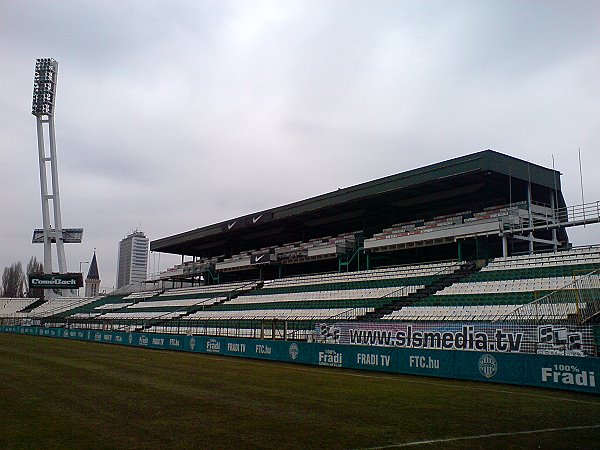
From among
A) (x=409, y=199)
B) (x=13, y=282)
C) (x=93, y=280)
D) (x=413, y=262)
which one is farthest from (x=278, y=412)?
(x=13, y=282)

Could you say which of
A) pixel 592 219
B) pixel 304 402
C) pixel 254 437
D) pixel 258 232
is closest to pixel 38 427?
pixel 254 437

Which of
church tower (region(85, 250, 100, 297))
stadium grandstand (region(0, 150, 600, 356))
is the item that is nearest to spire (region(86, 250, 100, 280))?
church tower (region(85, 250, 100, 297))

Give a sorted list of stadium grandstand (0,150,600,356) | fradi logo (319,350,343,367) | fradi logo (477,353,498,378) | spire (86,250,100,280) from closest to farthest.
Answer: fradi logo (477,353,498,378) → fradi logo (319,350,343,367) → stadium grandstand (0,150,600,356) → spire (86,250,100,280)

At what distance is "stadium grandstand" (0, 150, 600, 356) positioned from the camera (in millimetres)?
30047

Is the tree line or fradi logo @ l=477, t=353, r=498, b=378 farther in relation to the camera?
the tree line

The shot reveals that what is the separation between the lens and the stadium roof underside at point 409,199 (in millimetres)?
39062

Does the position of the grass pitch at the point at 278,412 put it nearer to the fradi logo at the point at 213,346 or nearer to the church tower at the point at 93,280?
the fradi logo at the point at 213,346

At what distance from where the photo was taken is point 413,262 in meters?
50.1

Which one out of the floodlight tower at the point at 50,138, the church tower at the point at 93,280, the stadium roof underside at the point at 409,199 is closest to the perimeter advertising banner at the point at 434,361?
the stadium roof underside at the point at 409,199

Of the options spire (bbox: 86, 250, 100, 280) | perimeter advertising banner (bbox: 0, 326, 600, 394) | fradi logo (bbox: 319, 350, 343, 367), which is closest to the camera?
perimeter advertising banner (bbox: 0, 326, 600, 394)

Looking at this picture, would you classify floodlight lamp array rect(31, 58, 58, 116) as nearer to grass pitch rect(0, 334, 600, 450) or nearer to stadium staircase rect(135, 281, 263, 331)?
stadium staircase rect(135, 281, 263, 331)

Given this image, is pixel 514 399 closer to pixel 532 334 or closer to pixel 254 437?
pixel 532 334

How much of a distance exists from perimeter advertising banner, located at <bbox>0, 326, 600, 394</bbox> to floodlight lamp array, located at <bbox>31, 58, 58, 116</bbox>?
61228 millimetres

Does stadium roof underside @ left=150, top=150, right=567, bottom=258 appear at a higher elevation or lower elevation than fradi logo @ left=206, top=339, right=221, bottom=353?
higher
